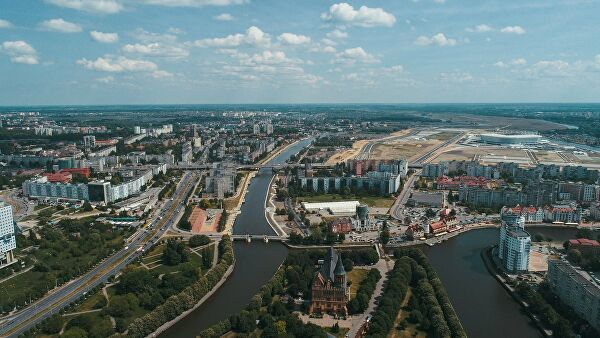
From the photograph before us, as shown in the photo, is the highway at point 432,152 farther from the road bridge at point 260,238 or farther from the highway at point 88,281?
the highway at point 88,281

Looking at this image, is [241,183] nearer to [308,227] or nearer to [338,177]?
[338,177]

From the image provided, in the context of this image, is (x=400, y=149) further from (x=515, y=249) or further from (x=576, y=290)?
(x=576, y=290)

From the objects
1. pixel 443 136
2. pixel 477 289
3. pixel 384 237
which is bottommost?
pixel 477 289

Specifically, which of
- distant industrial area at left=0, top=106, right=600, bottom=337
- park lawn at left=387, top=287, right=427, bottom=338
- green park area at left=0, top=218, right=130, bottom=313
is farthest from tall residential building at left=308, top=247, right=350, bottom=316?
green park area at left=0, top=218, right=130, bottom=313

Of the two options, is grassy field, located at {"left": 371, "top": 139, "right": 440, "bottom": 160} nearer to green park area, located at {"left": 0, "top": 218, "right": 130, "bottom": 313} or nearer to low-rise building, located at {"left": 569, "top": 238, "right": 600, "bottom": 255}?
low-rise building, located at {"left": 569, "top": 238, "right": 600, "bottom": 255}

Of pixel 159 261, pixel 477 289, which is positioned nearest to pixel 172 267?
pixel 159 261

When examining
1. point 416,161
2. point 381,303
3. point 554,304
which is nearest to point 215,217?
point 381,303

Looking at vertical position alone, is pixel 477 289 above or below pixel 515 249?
below

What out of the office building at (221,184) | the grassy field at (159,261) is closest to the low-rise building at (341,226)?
the grassy field at (159,261)

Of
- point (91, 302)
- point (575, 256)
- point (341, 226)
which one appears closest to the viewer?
point (91, 302)
